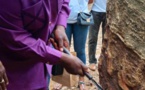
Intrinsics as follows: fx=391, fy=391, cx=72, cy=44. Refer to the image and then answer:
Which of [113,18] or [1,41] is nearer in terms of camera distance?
[1,41]

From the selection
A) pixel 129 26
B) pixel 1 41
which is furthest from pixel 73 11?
pixel 1 41

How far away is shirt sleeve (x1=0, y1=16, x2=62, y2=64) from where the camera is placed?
2258 mm

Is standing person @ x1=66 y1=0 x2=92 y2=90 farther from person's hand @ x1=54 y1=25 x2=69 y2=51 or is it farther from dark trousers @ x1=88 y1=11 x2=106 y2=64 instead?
person's hand @ x1=54 y1=25 x2=69 y2=51

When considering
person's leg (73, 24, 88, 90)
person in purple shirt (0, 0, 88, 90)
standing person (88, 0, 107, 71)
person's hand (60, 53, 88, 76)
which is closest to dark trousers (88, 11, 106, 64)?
standing person (88, 0, 107, 71)

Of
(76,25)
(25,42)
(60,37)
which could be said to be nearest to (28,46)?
(25,42)

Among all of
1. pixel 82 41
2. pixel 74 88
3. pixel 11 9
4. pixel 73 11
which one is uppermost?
pixel 11 9

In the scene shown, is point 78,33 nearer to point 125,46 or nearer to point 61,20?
point 61,20

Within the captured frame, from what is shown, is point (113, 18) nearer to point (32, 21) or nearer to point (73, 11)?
point (32, 21)

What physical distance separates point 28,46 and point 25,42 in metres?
0.03

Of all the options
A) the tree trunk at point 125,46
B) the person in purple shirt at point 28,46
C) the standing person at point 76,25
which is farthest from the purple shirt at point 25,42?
the standing person at point 76,25

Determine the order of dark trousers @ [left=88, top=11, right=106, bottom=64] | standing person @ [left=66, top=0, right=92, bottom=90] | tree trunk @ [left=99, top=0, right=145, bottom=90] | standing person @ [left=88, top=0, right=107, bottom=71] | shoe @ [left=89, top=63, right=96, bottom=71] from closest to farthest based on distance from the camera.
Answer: tree trunk @ [left=99, top=0, right=145, bottom=90] → standing person @ [left=66, top=0, right=92, bottom=90] → standing person @ [left=88, top=0, right=107, bottom=71] → dark trousers @ [left=88, top=11, right=106, bottom=64] → shoe @ [left=89, top=63, right=96, bottom=71]

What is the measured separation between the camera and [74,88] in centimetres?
540

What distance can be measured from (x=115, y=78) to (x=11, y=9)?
1077 mm

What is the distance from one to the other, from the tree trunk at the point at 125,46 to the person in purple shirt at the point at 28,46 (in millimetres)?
→ 350
